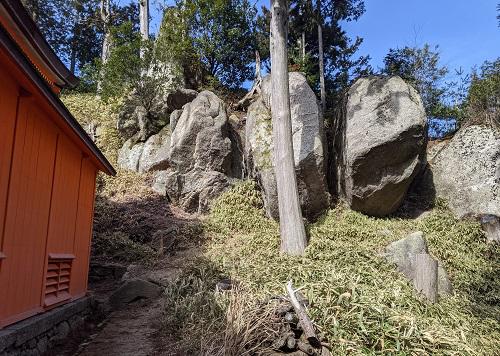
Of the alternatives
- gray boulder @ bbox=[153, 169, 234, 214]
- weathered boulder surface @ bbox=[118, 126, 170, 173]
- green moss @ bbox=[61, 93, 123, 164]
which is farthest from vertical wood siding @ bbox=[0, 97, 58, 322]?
green moss @ bbox=[61, 93, 123, 164]

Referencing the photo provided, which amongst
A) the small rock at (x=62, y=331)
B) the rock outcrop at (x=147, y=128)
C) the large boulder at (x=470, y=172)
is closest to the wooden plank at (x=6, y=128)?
the small rock at (x=62, y=331)

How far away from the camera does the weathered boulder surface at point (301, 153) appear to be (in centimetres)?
1051

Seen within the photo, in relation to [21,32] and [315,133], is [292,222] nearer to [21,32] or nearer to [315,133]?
[315,133]

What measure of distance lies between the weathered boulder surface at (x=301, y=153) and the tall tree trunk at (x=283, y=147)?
1241mm

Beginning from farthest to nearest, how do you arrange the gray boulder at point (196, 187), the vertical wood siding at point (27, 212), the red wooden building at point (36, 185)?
the gray boulder at point (196, 187) → the vertical wood siding at point (27, 212) → the red wooden building at point (36, 185)

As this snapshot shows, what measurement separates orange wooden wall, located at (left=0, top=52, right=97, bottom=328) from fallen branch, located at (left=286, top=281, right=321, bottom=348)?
3167 millimetres

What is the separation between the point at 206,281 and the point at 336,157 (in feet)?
20.5

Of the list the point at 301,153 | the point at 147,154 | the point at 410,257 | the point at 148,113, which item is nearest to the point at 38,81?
the point at 410,257

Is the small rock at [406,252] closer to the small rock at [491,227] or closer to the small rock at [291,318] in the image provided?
the small rock at [491,227]

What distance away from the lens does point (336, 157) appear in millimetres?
11414

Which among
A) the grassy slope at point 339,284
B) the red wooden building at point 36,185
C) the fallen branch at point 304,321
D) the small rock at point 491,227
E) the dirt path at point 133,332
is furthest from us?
the small rock at point 491,227

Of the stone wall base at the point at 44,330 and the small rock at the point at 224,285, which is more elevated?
the small rock at the point at 224,285

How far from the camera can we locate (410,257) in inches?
289

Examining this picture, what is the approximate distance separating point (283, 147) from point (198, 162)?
12.3ft
